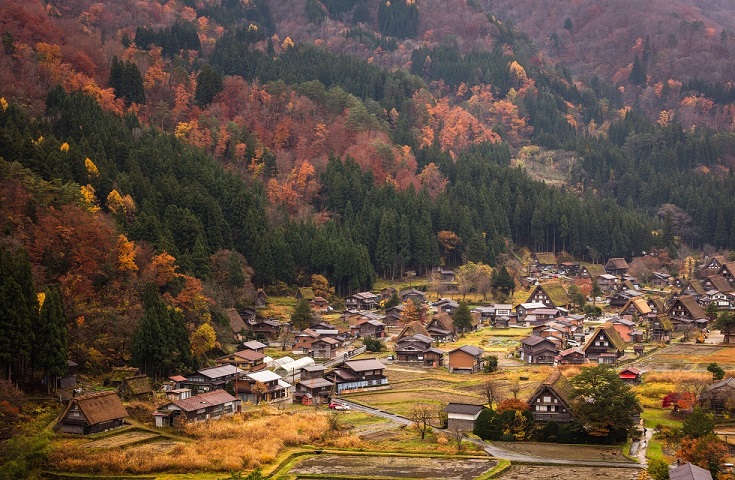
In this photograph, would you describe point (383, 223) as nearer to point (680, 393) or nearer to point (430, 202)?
point (430, 202)

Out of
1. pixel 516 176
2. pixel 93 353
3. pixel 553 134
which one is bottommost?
pixel 93 353

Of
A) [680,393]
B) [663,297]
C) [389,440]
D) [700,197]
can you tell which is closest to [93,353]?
[389,440]

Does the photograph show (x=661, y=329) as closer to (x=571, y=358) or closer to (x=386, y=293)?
(x=571, y=358)

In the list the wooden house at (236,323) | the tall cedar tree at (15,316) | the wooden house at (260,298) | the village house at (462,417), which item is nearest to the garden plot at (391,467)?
the village house at (462,417)

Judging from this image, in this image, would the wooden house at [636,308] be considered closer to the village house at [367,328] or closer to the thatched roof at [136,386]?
the village house at [367,328]

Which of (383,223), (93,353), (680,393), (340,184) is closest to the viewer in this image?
(680,393)

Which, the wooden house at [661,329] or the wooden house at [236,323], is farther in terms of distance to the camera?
the wooden house at [661,329]

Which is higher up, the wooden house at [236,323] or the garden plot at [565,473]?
the wooden house at [236,323]

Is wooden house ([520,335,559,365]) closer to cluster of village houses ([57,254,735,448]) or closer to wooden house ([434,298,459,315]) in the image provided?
cluster of village houses ([57,254,735,448])
